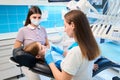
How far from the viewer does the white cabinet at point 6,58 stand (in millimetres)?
2549

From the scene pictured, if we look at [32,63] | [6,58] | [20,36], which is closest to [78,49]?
[32,63]

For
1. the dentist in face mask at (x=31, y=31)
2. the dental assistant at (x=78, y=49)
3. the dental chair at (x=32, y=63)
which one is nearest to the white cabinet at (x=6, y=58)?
the dentist in face mask at (x=31, y=31)

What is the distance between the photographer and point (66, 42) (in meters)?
2.91

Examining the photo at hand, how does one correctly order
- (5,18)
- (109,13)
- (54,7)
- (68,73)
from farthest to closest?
(54,7) < (5,18) < (109,13) < (68,73)

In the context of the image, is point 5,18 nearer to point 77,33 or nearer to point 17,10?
point 17,10

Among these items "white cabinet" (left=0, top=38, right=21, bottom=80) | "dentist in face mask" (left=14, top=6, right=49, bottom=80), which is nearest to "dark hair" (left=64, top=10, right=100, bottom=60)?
"dentist in face mask" (left=14, top=6, right=49, bottom=80)

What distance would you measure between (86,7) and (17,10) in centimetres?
161

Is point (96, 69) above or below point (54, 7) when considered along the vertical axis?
below

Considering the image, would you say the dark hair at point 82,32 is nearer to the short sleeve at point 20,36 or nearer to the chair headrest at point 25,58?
the chair headrest at point 25,58

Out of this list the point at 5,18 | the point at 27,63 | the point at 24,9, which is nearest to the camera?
the point at 27,63

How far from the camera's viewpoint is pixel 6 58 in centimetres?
261

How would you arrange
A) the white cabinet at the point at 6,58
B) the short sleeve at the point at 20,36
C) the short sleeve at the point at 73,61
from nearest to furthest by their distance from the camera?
1. the short sleeve at the point at 73,61
2. the short sleeve at the point at 20,36
3. the white cabinet at the point at 6,58

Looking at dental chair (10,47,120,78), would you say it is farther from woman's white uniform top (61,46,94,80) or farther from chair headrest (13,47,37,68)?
woman's white uniform top (61,46,94,80)

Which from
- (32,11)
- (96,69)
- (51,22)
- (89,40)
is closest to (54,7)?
(51,22)
